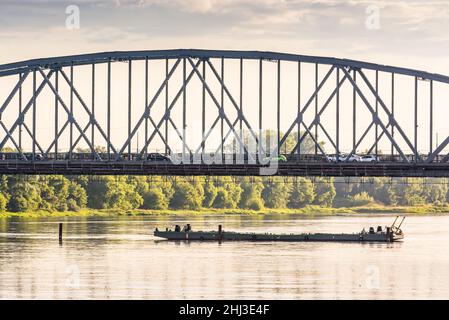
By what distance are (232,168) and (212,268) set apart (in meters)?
26.0

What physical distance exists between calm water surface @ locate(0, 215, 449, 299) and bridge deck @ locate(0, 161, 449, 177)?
7372 mm

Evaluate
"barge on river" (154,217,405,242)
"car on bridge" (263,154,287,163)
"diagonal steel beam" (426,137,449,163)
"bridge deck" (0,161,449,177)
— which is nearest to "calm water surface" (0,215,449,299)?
"barge on river" (154,217,405,242)

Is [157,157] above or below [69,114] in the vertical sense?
below

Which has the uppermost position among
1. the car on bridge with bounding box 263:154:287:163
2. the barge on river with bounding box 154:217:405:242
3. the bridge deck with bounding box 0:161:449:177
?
the car on bridge with bounding box 263:154:287:163

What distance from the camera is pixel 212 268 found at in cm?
10738

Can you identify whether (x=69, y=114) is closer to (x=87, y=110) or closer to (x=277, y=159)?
(x=87, y=110)

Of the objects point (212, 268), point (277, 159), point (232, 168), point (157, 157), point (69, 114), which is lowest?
point (212, 268)

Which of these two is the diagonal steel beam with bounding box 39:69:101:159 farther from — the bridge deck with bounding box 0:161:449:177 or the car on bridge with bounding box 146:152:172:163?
the car on bridge with bounding box 146:152:172:163

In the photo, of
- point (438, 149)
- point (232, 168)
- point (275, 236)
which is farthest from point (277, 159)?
point (275, 236)

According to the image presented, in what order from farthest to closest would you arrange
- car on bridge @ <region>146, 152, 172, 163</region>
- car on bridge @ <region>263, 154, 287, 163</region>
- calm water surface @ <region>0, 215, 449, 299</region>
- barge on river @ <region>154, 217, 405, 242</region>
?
barge on river @ <region>154, 217, 405, 242</region>
car on bridge @ <region>146, 152, 172, 163</region>
car on bridge @ <region>263, 154, 287, 163</region>
calm water surface @ <region>0, 215, 449, 299</region>

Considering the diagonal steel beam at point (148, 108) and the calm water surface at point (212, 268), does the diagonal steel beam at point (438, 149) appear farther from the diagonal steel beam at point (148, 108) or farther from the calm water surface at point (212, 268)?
the diagonal steel beam at point (148, 108)

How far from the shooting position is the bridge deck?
131250mm
